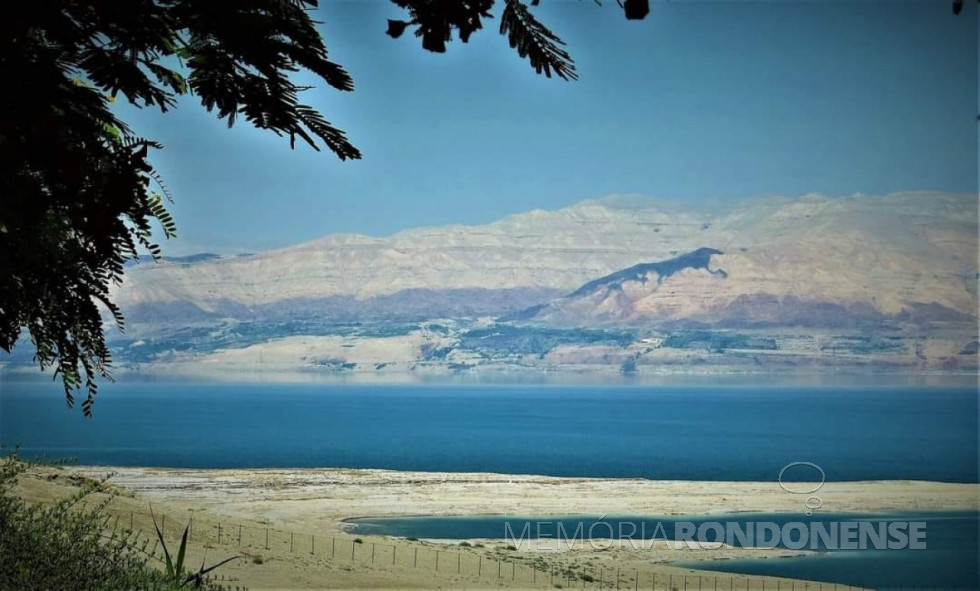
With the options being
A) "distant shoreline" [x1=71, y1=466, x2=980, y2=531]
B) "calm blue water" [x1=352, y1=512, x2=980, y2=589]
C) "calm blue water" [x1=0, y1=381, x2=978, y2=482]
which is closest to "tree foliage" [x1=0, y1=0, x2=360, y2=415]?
"calm blue water" [x1=352, y1=512, x2=980, y2=589]

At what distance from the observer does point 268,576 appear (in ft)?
75.6

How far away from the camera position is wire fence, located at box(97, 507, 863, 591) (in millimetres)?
27609

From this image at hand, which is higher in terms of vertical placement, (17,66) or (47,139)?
(17,66)

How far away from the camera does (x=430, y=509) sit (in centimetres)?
5166

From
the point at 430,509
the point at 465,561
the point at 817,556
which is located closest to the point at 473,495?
the point at 430,509

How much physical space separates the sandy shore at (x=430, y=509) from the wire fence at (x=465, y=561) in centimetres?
8

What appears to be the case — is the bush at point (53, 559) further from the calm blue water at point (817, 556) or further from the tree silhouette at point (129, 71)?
the calm blue water at point (817, 556)

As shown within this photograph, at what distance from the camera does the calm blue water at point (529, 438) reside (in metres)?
93.0

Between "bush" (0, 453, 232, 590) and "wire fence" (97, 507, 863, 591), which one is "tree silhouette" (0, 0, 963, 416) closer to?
"bush" (0, 453, 232, 590)

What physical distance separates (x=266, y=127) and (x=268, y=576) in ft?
71.5

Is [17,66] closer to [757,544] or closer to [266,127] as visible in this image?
[266,127]

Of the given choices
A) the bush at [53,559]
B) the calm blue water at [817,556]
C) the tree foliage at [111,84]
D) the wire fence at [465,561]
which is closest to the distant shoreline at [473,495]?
the calm blue water at [817,556]

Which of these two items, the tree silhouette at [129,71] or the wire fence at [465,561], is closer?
the tree silhouette at [129,71]

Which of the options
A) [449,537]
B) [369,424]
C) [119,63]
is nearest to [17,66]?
[119,63]
